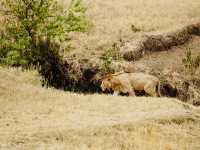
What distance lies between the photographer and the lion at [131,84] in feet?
60.8

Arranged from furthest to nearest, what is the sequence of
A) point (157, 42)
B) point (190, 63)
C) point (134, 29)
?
1. point (134, 29)
2. point (157, 42)
3. point (190, 63)

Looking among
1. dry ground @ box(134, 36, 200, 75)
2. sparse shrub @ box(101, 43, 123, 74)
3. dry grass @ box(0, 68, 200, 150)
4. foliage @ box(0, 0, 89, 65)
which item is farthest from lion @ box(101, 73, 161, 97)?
dry grass @ box(0, 68, 200, 150)

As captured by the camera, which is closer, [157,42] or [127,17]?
[157,42]

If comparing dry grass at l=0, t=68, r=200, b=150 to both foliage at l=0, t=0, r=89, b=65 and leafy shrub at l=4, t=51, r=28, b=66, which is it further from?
foliage at l=0, t=0, r=89, b=65

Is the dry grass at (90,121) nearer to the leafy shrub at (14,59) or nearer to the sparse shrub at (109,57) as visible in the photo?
the leafy shrub at (14,59)

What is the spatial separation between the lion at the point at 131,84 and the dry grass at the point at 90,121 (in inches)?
189

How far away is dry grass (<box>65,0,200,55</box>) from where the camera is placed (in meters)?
24.5

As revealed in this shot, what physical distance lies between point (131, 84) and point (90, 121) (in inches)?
321

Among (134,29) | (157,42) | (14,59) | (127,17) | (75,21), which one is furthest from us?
(127,17)

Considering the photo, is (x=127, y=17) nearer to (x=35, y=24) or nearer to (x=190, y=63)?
(x=190, y=63)

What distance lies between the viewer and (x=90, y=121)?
10.8 m

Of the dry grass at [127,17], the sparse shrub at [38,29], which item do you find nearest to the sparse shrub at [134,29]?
the dry grass at [127,17]

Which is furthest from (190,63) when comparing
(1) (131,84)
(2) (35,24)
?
(2) (35,24)

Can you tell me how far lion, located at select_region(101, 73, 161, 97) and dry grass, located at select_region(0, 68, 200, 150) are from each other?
15.8 ft
